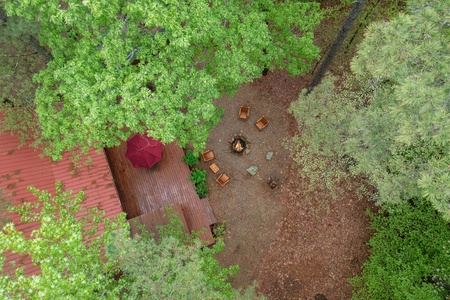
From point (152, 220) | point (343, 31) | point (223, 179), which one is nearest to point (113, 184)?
point (152, 220)

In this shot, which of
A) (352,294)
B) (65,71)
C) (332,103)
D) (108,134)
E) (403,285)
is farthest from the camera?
(352,294)

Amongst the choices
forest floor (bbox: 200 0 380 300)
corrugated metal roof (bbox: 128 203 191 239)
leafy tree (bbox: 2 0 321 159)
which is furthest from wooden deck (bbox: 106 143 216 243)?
leafy tree (bbox: 2 0 321 159)

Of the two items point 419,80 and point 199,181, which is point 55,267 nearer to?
point 199,181

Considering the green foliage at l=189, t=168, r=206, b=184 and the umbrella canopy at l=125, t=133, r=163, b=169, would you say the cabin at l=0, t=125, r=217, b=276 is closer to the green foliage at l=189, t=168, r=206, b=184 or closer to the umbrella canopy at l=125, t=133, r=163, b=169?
the green foliage at l=189, t=168, r=206, b=184

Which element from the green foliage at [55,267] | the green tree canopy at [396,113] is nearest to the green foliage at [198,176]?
the green tree canopy at [396,113]

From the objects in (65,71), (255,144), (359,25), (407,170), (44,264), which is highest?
(359,25)

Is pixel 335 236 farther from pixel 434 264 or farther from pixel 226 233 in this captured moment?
pixel 226 233

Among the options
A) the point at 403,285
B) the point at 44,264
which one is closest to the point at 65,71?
the point at 44,264
